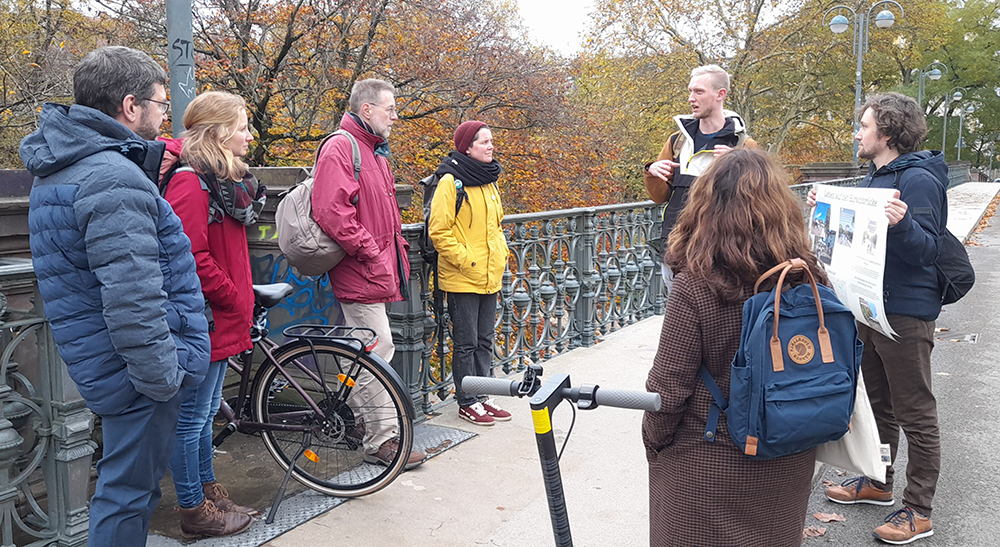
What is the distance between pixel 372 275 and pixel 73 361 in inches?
72.4

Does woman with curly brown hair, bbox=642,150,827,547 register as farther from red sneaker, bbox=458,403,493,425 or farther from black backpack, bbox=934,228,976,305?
red sneaker, bbox=458,403,493,425

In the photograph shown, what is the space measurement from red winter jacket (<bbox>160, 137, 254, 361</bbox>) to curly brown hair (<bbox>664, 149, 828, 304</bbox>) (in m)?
2.07

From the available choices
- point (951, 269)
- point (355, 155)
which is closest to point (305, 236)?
point (355, 155)

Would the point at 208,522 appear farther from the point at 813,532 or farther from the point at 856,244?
the point at 856,244

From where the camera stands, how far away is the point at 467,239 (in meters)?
5.10

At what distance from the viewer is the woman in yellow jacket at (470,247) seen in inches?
196

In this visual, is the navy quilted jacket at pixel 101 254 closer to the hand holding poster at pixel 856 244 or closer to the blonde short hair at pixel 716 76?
the hand holding poster at pixel 856 244

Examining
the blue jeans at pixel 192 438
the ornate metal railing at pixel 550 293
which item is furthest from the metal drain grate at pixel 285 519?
the ornate metal railing at pixel 550 293

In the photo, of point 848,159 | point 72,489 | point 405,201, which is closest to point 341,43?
point 405,201

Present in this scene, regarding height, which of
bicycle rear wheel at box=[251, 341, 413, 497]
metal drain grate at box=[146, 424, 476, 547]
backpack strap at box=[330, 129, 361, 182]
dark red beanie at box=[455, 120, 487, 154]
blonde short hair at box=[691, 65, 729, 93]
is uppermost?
blonde short hair at box=[691, 65, 729, 93]

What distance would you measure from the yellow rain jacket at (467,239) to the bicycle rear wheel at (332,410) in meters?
1.23

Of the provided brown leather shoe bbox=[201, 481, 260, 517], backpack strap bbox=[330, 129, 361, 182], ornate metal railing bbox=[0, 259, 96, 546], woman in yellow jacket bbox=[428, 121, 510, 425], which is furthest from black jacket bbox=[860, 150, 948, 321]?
ornate metal railing bbox=[0, 259, 96, 546]

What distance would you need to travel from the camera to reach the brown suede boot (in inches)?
140

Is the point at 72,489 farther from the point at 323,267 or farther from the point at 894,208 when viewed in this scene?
the point at 894,208
